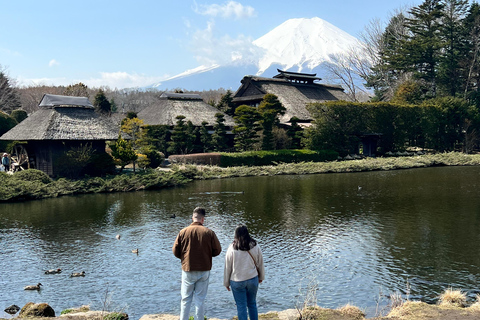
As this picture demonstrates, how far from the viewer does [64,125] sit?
32.5 metres

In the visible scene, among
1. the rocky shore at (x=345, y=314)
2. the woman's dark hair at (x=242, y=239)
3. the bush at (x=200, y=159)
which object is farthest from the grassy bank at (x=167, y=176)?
the woman's dark hair at (x=242, y=239)

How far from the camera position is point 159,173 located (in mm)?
32625

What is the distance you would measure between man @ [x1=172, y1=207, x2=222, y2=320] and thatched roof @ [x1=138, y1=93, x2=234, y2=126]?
40.6 meters

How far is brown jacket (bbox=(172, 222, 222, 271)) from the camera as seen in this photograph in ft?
23.7

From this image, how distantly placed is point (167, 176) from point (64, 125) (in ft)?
28.0

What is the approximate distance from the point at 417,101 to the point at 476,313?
176ft

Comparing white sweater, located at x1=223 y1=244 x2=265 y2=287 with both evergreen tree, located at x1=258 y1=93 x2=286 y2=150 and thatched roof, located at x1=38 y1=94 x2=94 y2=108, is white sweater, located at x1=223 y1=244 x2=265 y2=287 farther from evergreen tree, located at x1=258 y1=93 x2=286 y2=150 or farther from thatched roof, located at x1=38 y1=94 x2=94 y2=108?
evergreen tree, located at x1=258 y1=93 x2=286 y2=150

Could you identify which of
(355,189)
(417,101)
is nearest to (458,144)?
(417,101)

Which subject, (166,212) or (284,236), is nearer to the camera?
(284,236)

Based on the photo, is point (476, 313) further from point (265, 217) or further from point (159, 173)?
point (159, 173)

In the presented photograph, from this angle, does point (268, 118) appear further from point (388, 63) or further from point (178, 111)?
point (388, 63)

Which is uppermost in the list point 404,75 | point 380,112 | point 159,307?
point 404,75

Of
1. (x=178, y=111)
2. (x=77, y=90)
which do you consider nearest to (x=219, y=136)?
(x=178, y=111)

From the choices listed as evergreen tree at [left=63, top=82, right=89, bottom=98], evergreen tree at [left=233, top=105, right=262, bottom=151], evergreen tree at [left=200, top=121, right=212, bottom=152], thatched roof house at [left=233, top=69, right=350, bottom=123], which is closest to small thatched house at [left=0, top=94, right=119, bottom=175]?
evergreen tree at [left=200, top=121, right=212, bottom=152]
